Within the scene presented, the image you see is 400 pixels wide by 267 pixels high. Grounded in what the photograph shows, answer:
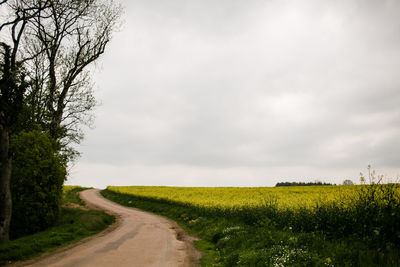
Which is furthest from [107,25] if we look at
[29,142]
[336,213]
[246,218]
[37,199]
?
[336,213]

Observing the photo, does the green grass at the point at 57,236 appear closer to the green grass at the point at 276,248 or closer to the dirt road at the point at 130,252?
the dirt road at the point at 130,252

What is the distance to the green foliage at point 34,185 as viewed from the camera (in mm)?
17203

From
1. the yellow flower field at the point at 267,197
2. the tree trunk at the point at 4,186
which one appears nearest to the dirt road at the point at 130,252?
the tree trunk at the point at 4,186

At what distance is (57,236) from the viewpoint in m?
15.5

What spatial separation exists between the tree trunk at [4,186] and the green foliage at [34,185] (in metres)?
1.77

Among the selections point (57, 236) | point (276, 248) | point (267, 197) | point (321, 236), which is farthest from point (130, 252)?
point (267, 197)

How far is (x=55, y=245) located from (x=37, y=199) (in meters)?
4.78

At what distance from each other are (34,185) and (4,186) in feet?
7.92

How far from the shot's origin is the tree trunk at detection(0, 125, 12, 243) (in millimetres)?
15078

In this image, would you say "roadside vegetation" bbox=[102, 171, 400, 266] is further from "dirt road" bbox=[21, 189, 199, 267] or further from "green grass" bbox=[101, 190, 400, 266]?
"dirt road" bbox=[21, 189, 199, 267]

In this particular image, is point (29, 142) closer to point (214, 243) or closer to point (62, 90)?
point (62, 90)

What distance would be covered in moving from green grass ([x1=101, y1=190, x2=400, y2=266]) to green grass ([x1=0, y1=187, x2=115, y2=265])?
288 inches

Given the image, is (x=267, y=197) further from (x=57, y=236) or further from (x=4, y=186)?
(x=4, y=186)

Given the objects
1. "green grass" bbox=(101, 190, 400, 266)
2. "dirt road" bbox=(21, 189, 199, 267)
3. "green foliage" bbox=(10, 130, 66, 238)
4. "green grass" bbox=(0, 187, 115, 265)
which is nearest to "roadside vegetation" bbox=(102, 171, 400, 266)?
"green grass" bbox=(101, 190, 400, 266)
